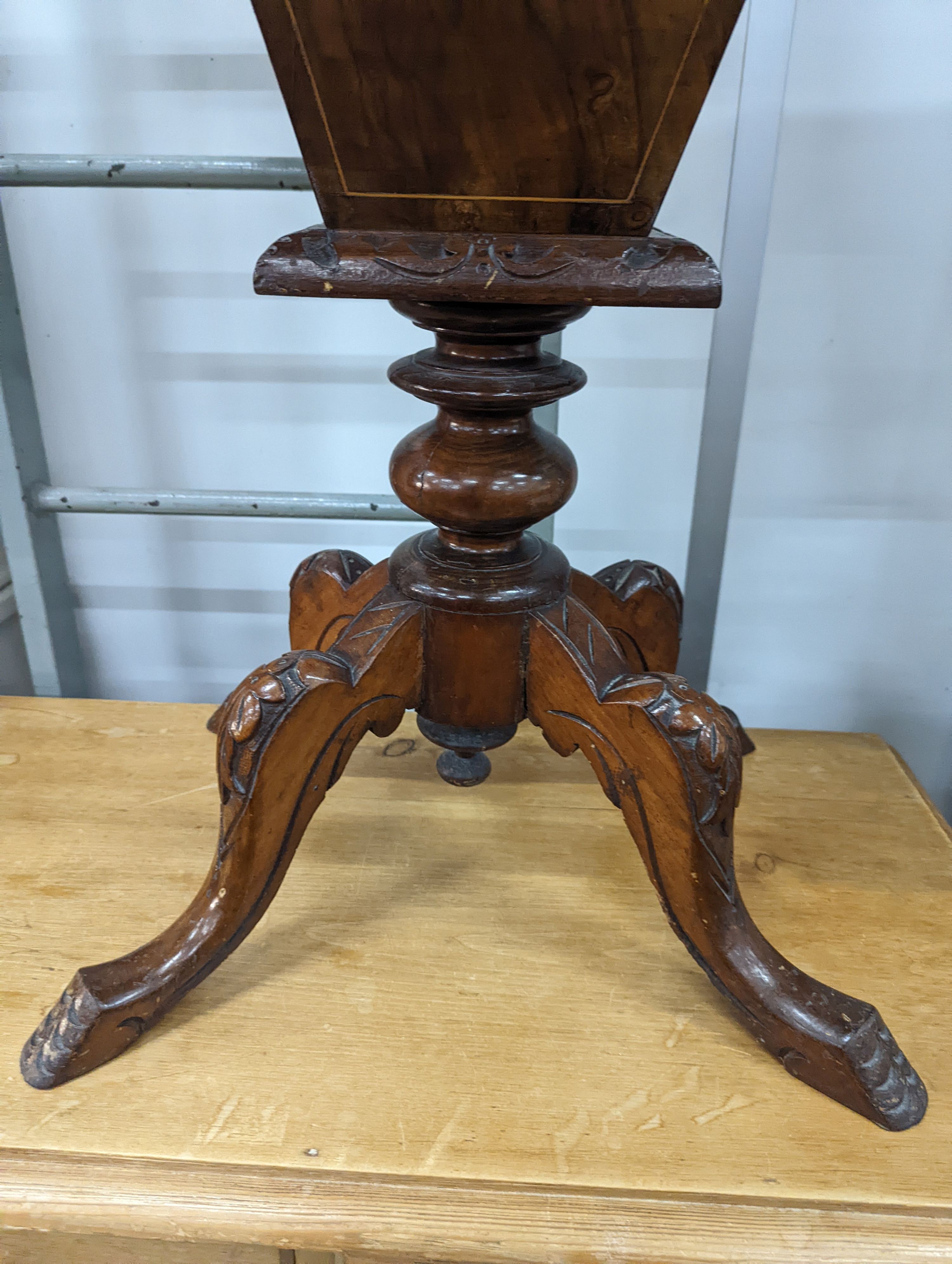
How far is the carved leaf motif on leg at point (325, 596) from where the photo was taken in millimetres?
826

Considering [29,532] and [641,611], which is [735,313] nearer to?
[641,611]

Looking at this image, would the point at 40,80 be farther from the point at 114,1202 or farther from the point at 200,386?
the point at 114,1202

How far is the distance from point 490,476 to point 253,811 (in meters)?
0.29

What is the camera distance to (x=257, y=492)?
3.61 feet

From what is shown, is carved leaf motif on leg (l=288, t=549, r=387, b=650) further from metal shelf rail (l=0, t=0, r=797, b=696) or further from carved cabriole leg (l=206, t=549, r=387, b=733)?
metal shelf rail (l=0, t=0, r=797, b=696)

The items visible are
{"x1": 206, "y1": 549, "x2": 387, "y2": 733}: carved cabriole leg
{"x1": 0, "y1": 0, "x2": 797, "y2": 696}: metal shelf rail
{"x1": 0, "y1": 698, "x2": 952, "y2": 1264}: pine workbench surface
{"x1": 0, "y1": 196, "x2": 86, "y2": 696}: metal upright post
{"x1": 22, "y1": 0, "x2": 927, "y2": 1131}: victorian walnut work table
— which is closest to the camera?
{"x1": 22, "y1": 0, "x2": 927, "y2": 1131}: victorian walnut work table

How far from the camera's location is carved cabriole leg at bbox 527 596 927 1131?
625 mm

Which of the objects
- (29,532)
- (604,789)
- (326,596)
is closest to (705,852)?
(604,789)

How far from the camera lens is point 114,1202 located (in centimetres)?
58

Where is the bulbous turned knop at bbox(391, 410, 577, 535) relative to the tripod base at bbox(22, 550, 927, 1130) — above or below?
above

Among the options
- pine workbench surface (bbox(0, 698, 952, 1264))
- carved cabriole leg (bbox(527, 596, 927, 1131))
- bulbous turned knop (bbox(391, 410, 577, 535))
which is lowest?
pine workbench surface (bbox(0, 698, 952, 1264))

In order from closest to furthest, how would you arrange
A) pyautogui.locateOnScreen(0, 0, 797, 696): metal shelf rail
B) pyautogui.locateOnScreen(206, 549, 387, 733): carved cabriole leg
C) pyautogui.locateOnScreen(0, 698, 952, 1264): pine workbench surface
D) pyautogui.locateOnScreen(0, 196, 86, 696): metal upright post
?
pyautogui.locateOnScreen(0, 698, 952, 1264): pine workbench surface, pyautogui.locateOnScreen(206, 549, 387, 733): carved cabriole leg, pyautogui.locateOnScreen(0, 0, 797, 696): metal shelf rail, pyautogui.locateOnScreen(0, 196, 86, 696): metal upright post

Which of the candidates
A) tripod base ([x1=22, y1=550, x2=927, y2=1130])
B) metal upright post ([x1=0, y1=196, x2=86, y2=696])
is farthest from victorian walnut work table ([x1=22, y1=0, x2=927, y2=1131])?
metal upright post ([x1=0, y1=196, x2=86, y2=696])

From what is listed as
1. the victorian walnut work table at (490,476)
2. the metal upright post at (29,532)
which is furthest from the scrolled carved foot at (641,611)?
the metal upright post at (29,532)
